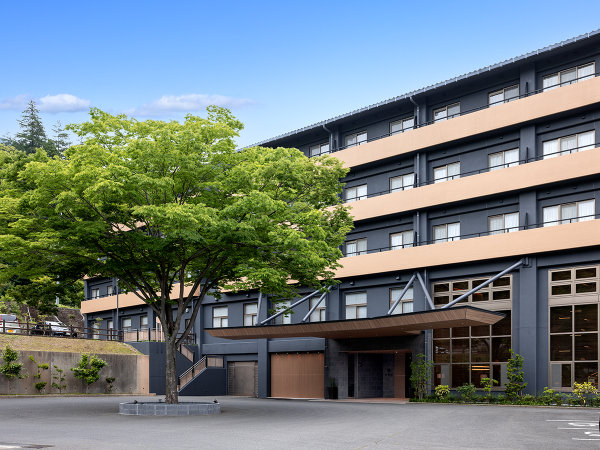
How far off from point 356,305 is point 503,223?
11068 mm

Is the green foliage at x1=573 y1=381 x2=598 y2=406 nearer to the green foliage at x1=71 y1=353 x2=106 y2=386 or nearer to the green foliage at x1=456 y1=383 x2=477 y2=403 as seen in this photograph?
the green foliage at x1=456 y1=383 x2=477 y2=403

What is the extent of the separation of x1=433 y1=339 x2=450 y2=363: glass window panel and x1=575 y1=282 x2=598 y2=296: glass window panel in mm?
7681

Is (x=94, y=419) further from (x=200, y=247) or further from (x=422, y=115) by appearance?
(x=422, y=115)

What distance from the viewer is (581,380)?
32.8 m

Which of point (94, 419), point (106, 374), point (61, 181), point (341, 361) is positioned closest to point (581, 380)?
point (341, 361)

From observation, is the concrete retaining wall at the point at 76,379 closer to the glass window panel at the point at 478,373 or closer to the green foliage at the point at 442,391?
the green foliage at the point at 442,391

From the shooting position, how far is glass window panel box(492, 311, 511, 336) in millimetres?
35834

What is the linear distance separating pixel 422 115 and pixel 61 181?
936 inches

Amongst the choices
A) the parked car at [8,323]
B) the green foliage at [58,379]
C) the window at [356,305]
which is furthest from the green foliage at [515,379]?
the parked car at [8,323]

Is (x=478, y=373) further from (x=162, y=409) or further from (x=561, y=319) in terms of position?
(x=162, y=409)

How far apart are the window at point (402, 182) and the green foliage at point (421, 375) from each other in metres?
10.3

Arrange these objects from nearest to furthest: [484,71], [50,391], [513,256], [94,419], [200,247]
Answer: [94,419], [200,247], [513,256], [484,71], [50,391]

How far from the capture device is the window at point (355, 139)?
46088mm

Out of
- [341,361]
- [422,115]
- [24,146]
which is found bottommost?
[341,361]
